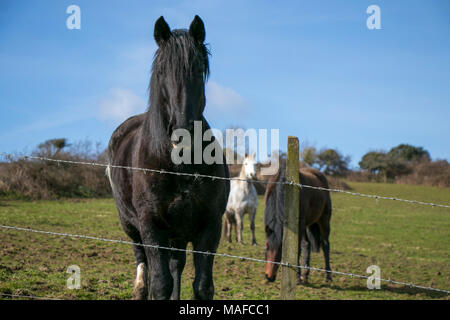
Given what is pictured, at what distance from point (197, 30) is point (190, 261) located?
540 centimetres

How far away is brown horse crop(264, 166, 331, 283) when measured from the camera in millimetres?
5949

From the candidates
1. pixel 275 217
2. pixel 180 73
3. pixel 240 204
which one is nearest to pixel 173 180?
pixel 180 73

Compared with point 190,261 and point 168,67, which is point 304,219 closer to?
point 190,261

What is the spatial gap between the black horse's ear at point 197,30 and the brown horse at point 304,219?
363cm

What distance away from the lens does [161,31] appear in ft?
8.96

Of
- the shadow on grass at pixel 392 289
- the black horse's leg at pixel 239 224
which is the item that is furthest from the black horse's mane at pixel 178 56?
the black horse's leg at pixel 239 224

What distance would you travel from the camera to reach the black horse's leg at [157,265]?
277 centimetres

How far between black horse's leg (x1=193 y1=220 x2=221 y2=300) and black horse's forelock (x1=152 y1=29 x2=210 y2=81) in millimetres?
1198

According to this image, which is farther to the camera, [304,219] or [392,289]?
[392,289]

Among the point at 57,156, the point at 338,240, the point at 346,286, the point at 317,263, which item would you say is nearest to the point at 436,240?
the point at 338,240

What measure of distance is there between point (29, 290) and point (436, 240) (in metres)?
12.6

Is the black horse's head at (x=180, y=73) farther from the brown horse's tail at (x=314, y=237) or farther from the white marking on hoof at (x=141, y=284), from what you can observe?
the brown horse's tail at (x=314, y=237)
